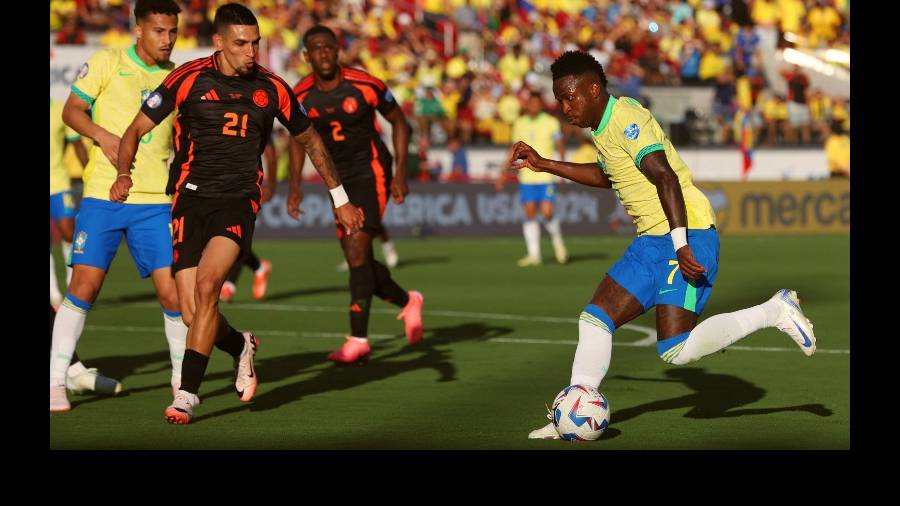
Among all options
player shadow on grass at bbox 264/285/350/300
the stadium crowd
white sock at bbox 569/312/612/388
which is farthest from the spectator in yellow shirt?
white sock at bbox 569/312/612/388

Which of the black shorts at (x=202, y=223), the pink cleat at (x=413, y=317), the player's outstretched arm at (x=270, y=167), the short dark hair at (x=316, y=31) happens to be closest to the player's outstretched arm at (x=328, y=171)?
the black shorts at (x=202, y=223)

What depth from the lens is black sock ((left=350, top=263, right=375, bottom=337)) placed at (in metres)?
11.3

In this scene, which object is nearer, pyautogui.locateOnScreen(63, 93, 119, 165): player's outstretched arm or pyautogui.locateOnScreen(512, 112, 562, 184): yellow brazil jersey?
pyautogui.locateOnScreen(63, 93, 119, 165): player's outstretched arm

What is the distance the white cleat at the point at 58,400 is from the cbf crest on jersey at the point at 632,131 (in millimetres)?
3808

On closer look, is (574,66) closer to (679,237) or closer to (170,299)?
(679,237)

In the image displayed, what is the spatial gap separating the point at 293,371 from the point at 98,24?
22.4 m

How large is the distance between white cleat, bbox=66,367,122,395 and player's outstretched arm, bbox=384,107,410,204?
304 cm

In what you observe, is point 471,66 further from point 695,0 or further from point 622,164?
point 622,164

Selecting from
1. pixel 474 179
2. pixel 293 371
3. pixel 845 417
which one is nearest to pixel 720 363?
pixel 845 417

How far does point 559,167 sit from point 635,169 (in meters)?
0.56

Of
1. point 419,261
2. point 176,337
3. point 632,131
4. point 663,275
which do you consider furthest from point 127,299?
point 632,131

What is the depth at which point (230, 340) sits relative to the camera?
8.83m

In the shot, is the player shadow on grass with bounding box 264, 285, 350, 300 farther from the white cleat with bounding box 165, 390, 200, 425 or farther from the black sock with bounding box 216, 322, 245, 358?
the white cleat with bounding box 165, 390, 200, 425

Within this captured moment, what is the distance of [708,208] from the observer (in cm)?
822
